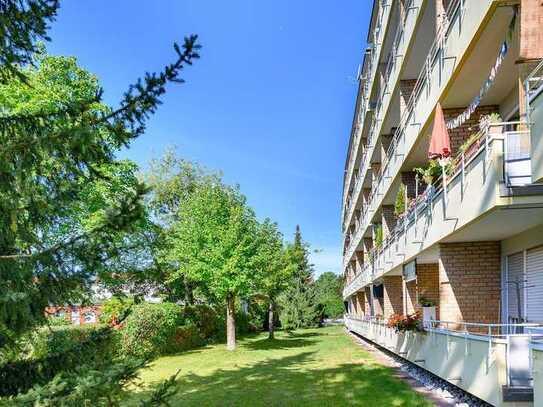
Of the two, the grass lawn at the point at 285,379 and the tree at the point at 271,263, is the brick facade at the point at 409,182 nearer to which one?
the grass lawn at the point at 285,379

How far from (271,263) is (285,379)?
13120 mm

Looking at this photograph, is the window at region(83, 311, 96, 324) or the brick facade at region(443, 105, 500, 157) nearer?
the brick facade at region(443, 105, 500, 157)

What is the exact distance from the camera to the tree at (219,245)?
2220 centimetres

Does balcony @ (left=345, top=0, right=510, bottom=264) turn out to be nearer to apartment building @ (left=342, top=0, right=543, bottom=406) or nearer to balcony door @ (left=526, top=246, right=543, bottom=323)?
apartment building @ (left=342, top=0, right=543, bottom=406)

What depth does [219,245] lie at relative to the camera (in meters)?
22.6

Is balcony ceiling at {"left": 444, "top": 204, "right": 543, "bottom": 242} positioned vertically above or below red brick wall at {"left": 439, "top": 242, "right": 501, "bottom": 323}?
above

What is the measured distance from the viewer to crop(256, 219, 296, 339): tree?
24141mm

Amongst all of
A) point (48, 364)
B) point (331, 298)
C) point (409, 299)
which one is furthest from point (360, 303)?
point (48, 364)

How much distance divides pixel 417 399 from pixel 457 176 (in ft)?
17.6

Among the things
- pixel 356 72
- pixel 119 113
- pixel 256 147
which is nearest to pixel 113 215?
pixel 119 113

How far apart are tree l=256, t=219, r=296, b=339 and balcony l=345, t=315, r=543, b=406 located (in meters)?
11.9

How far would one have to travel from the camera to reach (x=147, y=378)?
15.7 m

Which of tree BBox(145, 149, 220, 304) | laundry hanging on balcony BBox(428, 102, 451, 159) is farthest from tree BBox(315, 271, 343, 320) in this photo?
laundry hanging on balcony BBox(428, 102, 451, 159)

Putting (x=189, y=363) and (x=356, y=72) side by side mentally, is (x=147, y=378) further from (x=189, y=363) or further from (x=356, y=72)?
(x=356, y=72)
